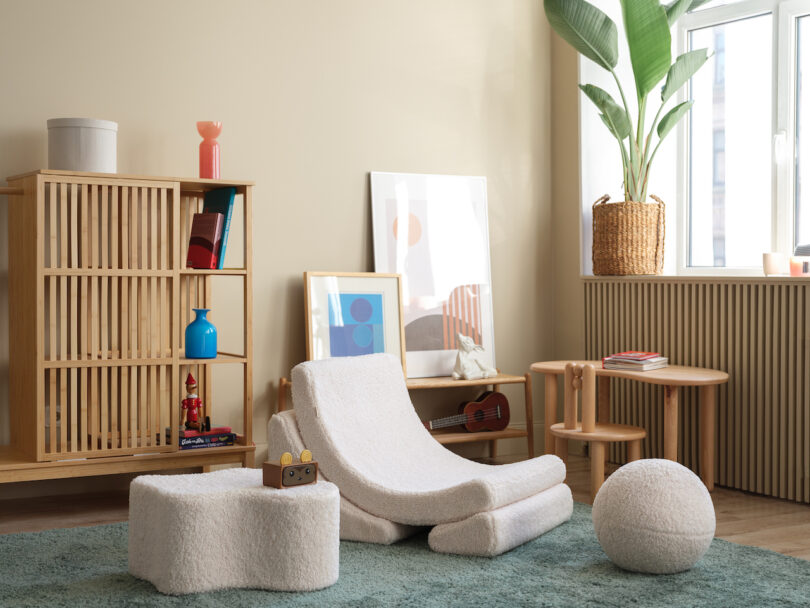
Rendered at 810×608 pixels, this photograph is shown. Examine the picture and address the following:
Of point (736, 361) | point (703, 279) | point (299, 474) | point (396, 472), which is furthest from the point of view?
point (703, 279)

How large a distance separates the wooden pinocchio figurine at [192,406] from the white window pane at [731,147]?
276cm

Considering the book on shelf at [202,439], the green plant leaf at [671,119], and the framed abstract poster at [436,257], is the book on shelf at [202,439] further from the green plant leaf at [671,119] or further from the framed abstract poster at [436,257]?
the green plant leaf at [671,119]

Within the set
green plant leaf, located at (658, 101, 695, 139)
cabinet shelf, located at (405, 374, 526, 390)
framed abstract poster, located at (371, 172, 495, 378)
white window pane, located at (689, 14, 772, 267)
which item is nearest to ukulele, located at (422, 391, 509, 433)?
cabinet shelf, located at (405, 374, 526, 390)

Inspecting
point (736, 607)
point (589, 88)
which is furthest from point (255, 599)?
point (589, 88)

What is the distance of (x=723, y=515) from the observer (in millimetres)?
3771

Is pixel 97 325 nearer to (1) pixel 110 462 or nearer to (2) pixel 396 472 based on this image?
(1) pixel 110 462

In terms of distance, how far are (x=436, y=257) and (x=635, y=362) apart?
1240mm

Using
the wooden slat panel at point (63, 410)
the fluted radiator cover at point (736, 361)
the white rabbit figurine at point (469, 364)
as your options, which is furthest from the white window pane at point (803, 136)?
the wooden slat panel at point (63, 410)

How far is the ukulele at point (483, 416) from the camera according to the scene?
480 centimetres

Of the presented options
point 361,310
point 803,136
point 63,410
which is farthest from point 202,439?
point 803,136

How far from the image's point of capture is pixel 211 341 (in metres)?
3.91

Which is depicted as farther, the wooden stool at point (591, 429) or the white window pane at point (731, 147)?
the white window pane at point (731, 147)

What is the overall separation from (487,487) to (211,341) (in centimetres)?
146

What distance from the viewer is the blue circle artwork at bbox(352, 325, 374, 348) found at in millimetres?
4582
